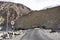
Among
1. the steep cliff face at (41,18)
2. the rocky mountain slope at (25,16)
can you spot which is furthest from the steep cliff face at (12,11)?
the steep cliff face at (41,18)

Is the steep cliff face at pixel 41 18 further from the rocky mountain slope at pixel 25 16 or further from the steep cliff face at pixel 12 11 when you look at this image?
the steep cliff face at pixel 12 11

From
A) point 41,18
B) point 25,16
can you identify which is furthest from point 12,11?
point 41,18

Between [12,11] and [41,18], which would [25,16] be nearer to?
[12,11]

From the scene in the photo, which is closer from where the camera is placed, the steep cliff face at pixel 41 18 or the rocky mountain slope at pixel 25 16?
the steep cliff face at pixel 41 18

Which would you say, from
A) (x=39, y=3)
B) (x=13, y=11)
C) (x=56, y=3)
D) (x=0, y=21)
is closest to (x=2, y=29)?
(x=0, y=21)

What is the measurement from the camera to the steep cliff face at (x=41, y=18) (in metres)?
8.74

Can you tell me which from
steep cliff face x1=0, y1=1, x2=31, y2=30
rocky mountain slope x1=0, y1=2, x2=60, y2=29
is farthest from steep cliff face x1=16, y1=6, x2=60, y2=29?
steep cliff face x1=0, y1=1, x2=31, y2=30

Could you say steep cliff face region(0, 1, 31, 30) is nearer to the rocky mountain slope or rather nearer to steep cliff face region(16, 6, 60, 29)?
→ the rocky mountain slope

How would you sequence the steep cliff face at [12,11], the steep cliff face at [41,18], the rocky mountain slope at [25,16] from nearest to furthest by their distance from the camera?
the steep cliff face at [41,18] → the rocky mountain slope at [25,16] → the steep cliff face at [12,11]

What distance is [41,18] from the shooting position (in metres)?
9.08

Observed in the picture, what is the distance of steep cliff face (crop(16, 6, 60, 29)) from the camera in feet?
28.7

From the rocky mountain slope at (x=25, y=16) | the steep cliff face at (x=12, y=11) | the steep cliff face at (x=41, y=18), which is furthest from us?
the steep cliff face at (x=12, y=11)

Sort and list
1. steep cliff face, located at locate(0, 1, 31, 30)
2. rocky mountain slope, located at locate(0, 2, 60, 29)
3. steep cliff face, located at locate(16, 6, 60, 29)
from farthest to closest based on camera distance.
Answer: steep cliff face, located at locate(0, 1, 31, 30), rocky mountain slope, located at locate(0, 2, 60, 29), steep cliff face, located at locate(16, 6, 60, 29)

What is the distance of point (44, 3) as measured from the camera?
30.1 ft
